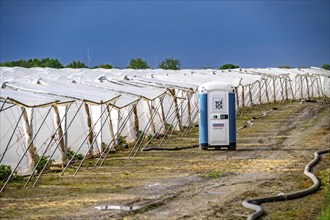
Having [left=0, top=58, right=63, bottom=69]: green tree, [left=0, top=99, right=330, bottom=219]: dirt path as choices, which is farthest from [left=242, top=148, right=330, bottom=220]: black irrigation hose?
[left=0, top=58, right=63, bottom=69]: green tree

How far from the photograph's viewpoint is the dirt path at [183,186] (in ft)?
50.0

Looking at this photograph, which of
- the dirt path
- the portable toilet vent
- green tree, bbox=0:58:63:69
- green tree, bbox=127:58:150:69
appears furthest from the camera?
green tree, bbox=127:58:150:69

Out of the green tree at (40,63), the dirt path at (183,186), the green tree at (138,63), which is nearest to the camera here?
the dirt path at (183,186)

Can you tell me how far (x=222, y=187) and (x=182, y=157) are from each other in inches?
378

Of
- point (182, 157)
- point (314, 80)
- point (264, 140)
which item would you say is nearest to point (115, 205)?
point (182, 157)

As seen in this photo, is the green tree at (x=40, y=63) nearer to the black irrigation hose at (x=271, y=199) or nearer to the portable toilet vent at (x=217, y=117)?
the portable toilet vent at (x=217, y=117)

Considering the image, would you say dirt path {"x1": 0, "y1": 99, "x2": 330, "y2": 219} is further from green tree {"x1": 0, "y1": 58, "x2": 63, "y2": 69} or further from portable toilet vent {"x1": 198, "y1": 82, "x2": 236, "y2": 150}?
green tree {"x1": 0, "y1": 58, "x2": 63, "y2": 69}

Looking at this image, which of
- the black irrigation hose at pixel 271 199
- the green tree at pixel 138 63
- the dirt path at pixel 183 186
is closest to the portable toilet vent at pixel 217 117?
the dirt path at pixel 183 186

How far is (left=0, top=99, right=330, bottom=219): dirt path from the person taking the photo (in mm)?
15250

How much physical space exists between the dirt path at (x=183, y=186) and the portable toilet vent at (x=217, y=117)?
63cm

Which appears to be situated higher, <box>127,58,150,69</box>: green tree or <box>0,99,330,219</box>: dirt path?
<box>127,58,150,69</box>: green tree

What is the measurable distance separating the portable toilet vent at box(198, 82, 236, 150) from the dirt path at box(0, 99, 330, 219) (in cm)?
63

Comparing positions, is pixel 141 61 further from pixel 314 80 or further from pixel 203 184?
pixel 203 184

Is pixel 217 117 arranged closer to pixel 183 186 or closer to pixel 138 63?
pixel 183 186
